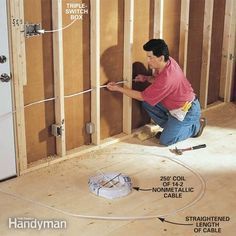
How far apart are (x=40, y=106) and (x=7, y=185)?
2.28ft

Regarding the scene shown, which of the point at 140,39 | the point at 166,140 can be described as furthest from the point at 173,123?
the point at 140,39

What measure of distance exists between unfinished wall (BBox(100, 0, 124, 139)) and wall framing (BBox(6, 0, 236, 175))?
0.05 m

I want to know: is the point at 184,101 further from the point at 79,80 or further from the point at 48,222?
the point at 48,222

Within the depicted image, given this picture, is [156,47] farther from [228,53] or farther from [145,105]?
[228,53]

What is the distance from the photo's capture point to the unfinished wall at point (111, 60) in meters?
4.25

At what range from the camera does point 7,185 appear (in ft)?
12.1

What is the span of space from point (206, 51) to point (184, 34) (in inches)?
20.2

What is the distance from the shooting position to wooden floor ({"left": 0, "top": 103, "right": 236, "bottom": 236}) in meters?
3.15

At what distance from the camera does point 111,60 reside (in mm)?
4398

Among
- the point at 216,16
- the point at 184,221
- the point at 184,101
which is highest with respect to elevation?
the point at 216,16

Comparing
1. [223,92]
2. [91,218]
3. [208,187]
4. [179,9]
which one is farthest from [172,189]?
[223,92]

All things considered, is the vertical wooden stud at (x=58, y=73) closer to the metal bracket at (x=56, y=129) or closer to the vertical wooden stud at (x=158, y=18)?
the metal bracket at (x=56, y=129)

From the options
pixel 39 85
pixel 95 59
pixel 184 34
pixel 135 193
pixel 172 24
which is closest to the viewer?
pixel 135 193

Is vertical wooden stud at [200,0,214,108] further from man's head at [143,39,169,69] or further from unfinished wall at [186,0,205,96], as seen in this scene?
man's head at [143,39,169,69]
